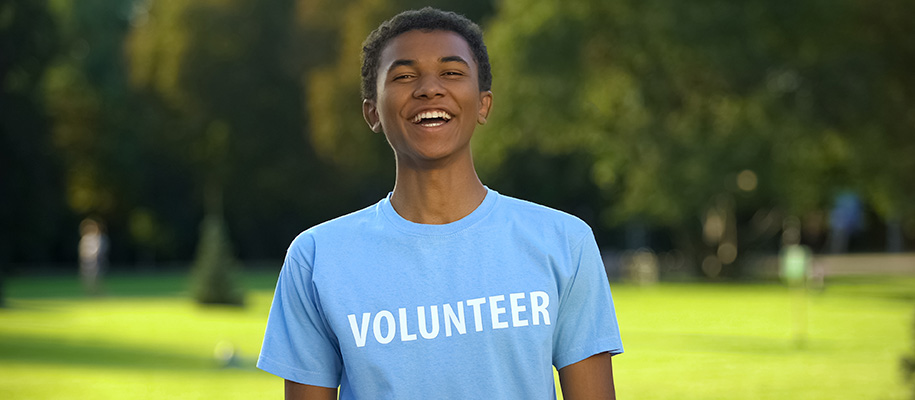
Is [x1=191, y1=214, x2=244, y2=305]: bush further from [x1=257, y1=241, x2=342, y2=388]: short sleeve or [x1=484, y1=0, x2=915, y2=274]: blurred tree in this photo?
[x1=257, y1=241, x2=342, y2=388]: short sleeve

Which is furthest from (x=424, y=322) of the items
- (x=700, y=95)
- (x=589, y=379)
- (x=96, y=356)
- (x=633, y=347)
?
(x=700, y=95)

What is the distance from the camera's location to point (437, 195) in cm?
290

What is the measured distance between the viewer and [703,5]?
116 ft

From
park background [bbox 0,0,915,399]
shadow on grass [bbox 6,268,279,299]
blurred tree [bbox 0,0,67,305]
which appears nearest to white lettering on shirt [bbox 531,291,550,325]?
park background [bbox 0,0,915,399]

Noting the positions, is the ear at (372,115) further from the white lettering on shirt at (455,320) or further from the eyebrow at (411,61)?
the white lettering on shirt at (455,320)

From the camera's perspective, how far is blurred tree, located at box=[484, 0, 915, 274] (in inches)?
1388

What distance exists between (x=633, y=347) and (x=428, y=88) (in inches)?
656

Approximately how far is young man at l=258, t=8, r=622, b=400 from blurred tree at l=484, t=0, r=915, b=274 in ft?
105

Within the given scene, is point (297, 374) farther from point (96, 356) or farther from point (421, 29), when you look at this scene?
point (96, 356)

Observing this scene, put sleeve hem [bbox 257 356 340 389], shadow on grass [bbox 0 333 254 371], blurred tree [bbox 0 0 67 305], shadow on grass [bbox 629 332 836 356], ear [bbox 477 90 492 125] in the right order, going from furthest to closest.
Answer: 1. blurred tree [bbox 0 0 67 305]
2. shadow on grass [bbox 629 332 836 356]
3. shadow on grass [bbox 0 333 254 371]
4. ear [bbox 477 90 492 125]
5. sleeve hem [bbox 257 356 340 389]

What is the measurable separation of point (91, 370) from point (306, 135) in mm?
38993

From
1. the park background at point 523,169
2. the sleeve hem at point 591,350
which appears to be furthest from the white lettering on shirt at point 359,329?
the park background at point 523,169

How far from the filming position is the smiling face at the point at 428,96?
288cm

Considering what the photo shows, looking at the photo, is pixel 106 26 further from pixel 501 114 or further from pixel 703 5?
pixel 703 5
